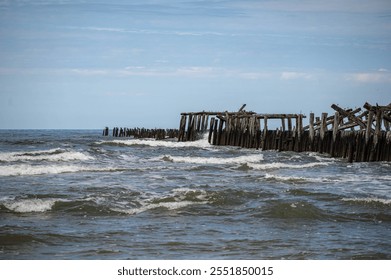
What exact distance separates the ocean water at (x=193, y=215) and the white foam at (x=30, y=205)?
0.02 metres

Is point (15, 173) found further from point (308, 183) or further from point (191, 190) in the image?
point (308, 183)

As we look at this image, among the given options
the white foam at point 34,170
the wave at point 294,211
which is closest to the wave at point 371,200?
the wave at point 294,211

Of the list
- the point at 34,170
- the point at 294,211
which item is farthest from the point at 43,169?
the point at 294,211

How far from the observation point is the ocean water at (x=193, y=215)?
8.62 m

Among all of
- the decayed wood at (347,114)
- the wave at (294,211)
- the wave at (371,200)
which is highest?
the decayed wood at (347,114)

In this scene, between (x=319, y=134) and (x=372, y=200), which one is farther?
(x=319, y=134)

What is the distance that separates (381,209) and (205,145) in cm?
2676

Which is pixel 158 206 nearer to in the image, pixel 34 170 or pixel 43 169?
pixel 34 170

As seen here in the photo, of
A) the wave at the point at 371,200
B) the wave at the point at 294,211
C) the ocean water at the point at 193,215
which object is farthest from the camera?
the wave at the point at 371,200

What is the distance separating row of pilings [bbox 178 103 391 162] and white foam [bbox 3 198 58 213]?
12914 millimetres

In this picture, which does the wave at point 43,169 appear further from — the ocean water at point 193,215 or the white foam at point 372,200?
the white foam at point 372,200

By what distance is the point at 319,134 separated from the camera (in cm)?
2738

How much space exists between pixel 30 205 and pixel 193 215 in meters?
3.06
